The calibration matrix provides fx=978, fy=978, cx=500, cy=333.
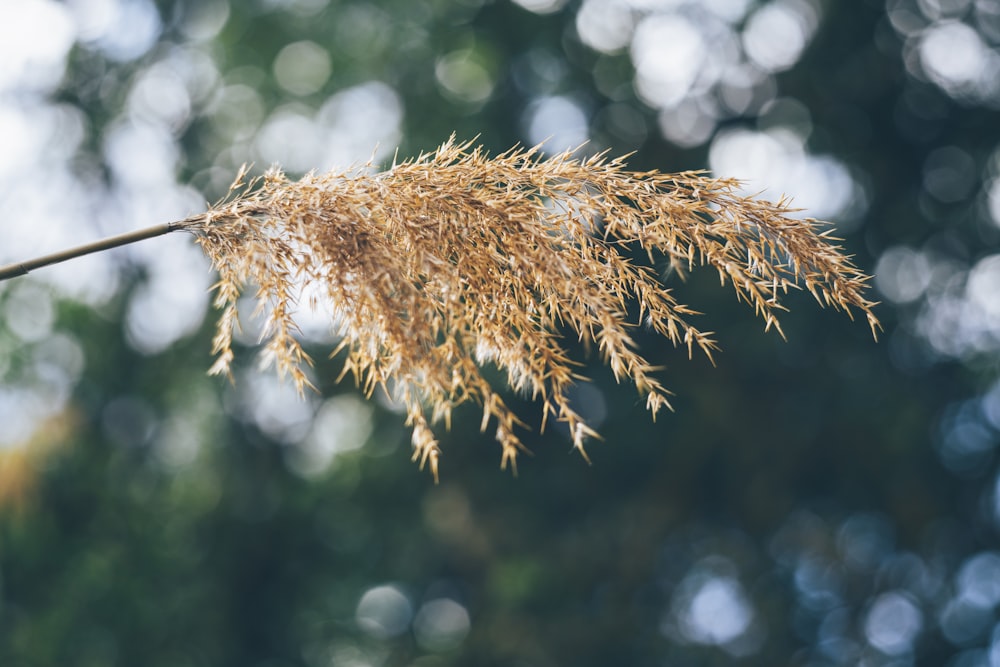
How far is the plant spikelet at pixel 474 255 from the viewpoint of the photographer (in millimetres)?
1417

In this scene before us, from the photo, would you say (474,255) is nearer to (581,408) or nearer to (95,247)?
(95,247)

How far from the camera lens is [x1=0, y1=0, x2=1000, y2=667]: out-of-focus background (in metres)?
7.74

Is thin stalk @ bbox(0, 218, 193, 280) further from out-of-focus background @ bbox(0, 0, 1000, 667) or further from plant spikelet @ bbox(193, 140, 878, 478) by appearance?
out-of-focus background @ bbox(0, 0, 1000, 667)

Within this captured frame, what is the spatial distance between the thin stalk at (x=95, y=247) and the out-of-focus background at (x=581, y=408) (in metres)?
6.14

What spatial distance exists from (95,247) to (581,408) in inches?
258

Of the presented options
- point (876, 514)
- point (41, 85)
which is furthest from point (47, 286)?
point (876, 514)

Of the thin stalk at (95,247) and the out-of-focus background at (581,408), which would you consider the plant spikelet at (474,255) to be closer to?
the thin stalk at (95,247)

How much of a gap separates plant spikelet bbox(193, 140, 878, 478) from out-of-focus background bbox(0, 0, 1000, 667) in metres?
6.01

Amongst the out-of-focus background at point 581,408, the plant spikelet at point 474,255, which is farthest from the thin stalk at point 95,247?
the out-of-focus background at point 581,408

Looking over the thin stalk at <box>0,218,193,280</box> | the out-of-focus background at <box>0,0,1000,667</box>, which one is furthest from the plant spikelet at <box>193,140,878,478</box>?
the out-of-focus background at <box>0,0,1000,667</box>

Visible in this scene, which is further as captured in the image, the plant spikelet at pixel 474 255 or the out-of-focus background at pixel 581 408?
the out-of-focus background at pixel 581 408

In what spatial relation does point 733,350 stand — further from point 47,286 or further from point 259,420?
point 47,286

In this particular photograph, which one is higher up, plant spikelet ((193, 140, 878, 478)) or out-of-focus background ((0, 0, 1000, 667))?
out-of-focus background ((0, 0, 1000, 667))

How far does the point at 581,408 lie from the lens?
773 centimetres
